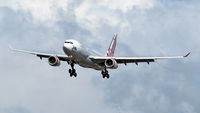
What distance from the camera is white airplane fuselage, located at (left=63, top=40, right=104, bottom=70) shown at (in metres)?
78.9

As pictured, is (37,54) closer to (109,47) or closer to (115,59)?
(115,59)

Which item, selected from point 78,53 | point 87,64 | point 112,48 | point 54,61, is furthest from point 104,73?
point 112,48

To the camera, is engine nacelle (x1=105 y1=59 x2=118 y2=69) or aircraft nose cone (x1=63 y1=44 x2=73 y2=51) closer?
aircraft nose cone (x1=63 y1=44 x2=73 y2=51)

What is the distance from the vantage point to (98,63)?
85.4 m

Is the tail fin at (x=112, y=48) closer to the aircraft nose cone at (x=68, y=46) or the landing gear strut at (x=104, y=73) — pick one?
the landing gear strut at (x=104, y=73)

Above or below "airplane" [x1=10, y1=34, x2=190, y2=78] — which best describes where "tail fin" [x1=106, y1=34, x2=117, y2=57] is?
above

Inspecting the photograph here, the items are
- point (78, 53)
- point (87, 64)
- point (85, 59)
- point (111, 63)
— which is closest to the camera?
point (78, 53)

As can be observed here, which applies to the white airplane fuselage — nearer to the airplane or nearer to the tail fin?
the airplane

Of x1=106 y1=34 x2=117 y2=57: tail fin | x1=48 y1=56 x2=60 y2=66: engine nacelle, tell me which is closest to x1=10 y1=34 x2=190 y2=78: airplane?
x1=48 y1=56 x2=60 y2=66: engine nacelle

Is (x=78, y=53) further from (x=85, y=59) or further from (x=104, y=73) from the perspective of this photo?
(x=104, y=73)

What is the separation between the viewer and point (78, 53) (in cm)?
7956

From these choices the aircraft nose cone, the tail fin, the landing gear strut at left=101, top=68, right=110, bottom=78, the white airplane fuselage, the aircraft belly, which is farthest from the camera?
the tail fin

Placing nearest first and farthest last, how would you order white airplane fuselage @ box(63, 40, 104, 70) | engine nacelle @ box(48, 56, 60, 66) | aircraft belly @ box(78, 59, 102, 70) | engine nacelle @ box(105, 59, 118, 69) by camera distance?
white airplane fuselage @ box(63, 40, 104, 70) → aircraft belly @ box(78, 59, 102, 70) → engine nacelle @ box(48, 56, 60, 66) → engine nacelle @ box(105, 59, 118, 69)

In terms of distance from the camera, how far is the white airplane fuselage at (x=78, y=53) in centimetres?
7892
